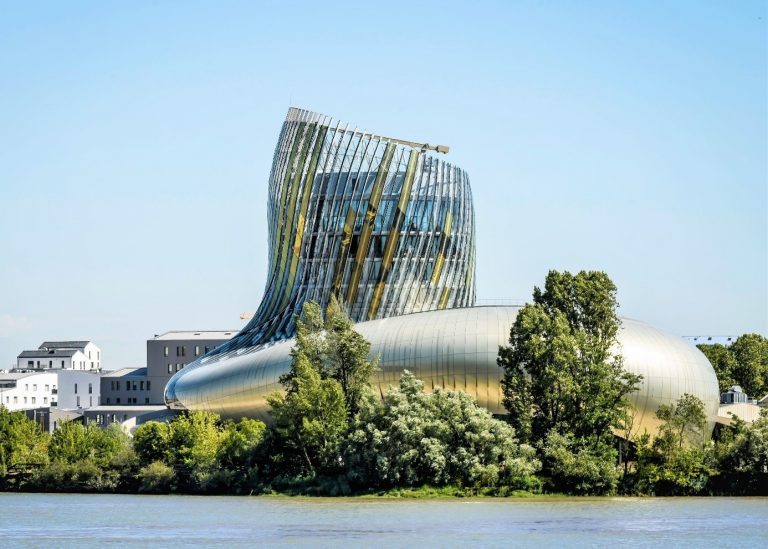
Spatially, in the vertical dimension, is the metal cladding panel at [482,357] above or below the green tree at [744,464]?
above

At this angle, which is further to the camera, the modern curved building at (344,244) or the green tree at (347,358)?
the modern curved building at (344,244)

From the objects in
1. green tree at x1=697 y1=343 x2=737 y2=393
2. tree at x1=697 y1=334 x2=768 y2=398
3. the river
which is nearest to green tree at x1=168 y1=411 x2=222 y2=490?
the river

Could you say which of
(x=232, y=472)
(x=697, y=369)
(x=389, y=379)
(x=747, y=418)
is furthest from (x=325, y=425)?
(x=747, y=418)

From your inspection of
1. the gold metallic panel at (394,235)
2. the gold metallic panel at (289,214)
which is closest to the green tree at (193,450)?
the gold metallic panel at (394,235)

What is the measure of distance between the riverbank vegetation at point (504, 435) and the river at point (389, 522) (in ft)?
9.10

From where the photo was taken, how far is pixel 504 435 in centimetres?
8375

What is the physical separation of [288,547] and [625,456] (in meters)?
34.7

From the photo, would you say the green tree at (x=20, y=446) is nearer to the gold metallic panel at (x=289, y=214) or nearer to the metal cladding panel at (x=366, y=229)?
the metal cladding panel at (x=366, y=229)

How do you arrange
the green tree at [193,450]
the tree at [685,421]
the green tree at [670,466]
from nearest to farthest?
the green tree at [670,466] → the tree at [685,421] → the green tree at [193,450]

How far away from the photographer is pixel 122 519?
72.0 metres

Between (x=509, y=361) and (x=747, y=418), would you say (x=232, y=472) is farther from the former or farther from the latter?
(x=747, y=418)

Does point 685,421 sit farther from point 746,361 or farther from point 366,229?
point 746,361

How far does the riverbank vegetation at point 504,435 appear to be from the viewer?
83.9 meters

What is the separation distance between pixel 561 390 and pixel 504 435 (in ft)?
12.7
